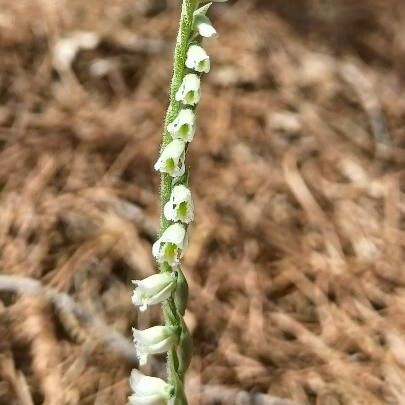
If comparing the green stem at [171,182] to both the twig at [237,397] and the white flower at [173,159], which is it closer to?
the white flower at [173,159]

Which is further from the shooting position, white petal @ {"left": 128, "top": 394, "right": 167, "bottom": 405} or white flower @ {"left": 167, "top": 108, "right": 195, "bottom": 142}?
white petal @ {"left": 128, "top": 394, "right": 167, "bottom": 405}

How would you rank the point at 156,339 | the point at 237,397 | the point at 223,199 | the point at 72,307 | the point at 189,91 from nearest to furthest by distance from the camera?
the point at 189,91, the point at 156,339, the point at 237,397, the point at 72,307, the point at 223,199

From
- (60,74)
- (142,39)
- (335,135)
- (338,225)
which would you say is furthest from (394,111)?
(60,74)

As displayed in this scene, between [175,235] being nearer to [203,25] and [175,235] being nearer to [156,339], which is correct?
[156,339]

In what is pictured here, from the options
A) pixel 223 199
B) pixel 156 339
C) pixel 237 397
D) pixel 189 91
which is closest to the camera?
pixel 189 91

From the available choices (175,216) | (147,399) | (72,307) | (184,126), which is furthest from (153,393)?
(72,307)

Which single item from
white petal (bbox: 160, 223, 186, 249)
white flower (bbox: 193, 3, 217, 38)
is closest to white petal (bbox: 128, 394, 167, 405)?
white petal (bbox: 160, 223, 186, 249)

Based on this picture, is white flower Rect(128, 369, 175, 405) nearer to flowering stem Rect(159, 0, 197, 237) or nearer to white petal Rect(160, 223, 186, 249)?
white petal Rect(160, 223, 186, 249)
